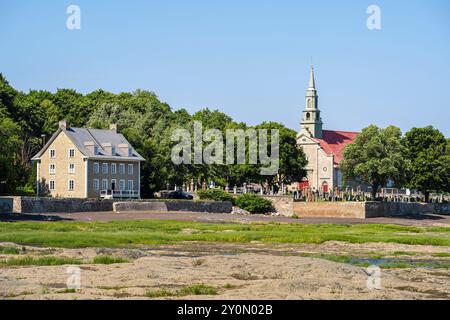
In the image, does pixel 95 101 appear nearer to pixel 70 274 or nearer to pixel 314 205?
pixel 314 205

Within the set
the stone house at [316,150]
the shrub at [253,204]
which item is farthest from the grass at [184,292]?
the stone house at [316,150]

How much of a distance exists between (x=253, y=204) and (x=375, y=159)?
55.1ft

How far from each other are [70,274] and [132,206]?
56.0 m

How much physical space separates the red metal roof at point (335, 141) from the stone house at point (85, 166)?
2475 inches

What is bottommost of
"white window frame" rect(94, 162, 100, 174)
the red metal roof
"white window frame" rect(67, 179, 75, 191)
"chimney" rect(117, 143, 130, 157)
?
"white window frame" rect(67, 179, 75, 191)

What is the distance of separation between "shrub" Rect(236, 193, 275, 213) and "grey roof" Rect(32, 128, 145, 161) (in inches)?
496

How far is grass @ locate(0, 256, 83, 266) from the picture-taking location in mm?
39500

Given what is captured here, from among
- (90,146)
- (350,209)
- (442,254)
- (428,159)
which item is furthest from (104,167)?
(442,254)

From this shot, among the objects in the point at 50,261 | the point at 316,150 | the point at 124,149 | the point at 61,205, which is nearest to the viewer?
the point at 50,261

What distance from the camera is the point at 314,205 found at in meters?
108

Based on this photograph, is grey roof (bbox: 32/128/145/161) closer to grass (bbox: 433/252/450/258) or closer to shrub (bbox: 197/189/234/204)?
shrub (bbox: 197/189/234/204)

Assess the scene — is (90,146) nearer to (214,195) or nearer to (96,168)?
(96,168)

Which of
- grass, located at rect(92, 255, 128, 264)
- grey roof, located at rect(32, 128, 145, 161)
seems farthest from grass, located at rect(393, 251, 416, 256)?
grey roof, located at rect(32, 128, 145, 161)

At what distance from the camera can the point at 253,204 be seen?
107 m
